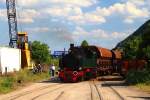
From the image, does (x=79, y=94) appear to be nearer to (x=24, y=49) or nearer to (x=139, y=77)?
(x=139, y=77)

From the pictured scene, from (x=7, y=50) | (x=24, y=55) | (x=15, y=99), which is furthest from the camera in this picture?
(x=24, y=55)

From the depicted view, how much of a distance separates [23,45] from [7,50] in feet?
45.4

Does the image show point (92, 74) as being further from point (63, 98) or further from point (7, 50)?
point (63, 98)

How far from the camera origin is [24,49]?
60906 mm

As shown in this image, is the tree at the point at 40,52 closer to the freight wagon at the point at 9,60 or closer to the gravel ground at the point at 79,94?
the freight wagon at the point at 9,60

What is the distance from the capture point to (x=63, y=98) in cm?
2330

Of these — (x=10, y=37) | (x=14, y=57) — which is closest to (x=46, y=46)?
(x=10, y=37)

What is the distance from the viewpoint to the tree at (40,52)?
86706mm

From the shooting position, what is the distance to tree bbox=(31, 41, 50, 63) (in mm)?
86706

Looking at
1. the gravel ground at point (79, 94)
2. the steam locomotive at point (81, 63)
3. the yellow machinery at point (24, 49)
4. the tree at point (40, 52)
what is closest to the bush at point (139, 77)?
the steam locomotive at point (81, 63)

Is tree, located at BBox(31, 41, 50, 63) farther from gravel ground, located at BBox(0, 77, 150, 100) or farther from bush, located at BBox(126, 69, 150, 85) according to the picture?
gravel ground, located at BBox(0, 77, 150, 100)

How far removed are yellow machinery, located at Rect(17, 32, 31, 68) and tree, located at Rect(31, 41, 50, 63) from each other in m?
21.9

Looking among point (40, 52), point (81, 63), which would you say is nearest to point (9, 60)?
point (81, 63)

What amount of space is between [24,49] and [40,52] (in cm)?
2685
